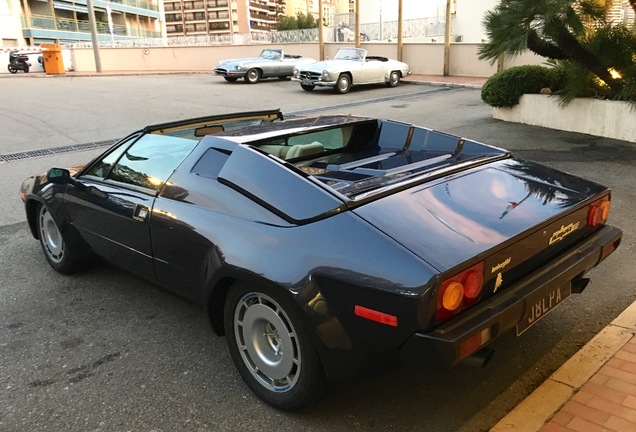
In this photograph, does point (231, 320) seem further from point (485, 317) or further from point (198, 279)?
point (485, 317)

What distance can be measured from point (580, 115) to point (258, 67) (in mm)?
15458

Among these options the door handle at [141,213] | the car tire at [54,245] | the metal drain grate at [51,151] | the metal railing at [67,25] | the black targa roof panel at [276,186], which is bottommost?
the metal drain grate at [51,151]

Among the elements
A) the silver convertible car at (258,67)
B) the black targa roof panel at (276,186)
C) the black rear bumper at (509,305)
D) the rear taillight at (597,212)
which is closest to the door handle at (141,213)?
the black targa roof panel at (276,186)

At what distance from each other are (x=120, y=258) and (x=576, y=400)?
286 cm

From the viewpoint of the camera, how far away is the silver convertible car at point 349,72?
17766mm

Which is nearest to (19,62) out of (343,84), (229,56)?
(229,56)

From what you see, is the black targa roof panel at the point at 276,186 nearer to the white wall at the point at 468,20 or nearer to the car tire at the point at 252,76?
the car tire at the point at 252,76

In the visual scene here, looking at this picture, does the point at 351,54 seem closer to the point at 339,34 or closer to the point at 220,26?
the point at 339,34

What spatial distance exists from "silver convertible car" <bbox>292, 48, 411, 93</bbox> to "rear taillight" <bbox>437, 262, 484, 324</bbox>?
52.6 feet

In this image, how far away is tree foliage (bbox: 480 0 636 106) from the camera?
28.4 feet

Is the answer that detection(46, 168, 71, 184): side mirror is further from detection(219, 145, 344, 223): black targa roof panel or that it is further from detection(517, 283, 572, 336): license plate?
detection(517, 283, 572, 336): license plate

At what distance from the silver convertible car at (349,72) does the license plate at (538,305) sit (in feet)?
51.7

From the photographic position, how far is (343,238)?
7.72 ft

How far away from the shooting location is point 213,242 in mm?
2787
